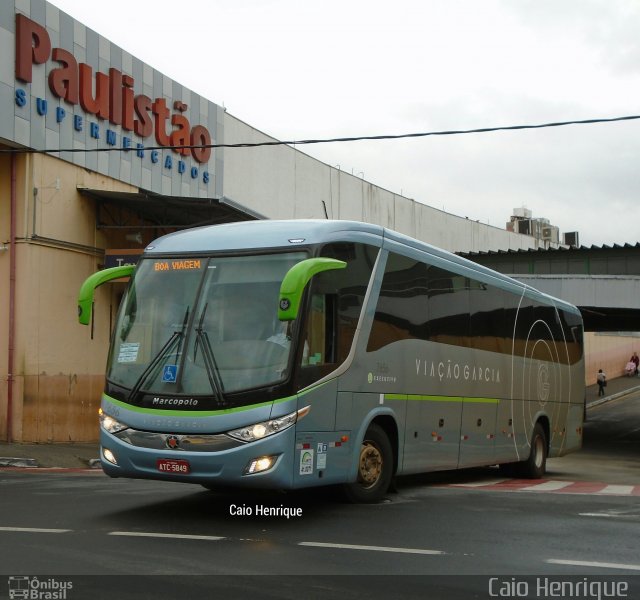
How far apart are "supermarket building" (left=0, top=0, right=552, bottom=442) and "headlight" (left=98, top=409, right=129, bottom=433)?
13.2 metres

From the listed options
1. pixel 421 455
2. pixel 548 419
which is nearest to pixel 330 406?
pixel 421 455

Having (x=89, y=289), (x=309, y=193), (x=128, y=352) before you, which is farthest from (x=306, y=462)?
(x=309, y=193)

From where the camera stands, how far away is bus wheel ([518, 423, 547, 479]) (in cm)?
1792

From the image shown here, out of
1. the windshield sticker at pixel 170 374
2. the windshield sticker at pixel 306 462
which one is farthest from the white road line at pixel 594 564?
the windshield sticker at pixel 170 374

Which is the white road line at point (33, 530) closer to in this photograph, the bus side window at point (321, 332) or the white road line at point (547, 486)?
the bus side window at point (321, 332)

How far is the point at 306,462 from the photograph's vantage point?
32.5ft

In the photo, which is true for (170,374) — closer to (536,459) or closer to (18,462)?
(536,459)

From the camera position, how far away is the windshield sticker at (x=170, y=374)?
32.6 feet

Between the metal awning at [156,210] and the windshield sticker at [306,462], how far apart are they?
14.4 m

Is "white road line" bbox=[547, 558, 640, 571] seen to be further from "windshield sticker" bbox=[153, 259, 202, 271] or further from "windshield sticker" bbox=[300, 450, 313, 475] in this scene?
"windshield sticker" bbox=[153, 259, 202, 271]

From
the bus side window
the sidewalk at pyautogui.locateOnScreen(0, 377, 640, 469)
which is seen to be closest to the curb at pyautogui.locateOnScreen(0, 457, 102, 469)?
the sidewalk at pyautogui.locateOnScreen(0, 377, 640, 469)

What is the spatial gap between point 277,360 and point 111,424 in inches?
77.6
